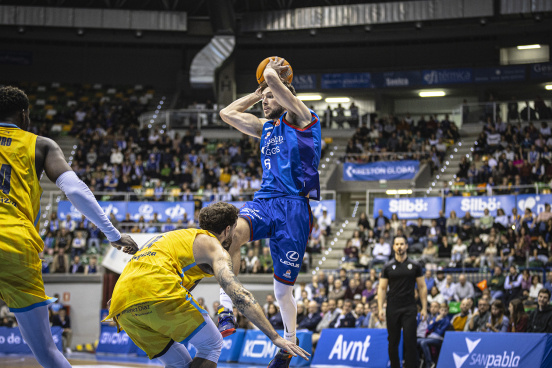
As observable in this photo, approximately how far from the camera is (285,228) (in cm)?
623

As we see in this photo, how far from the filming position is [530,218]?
705 inches

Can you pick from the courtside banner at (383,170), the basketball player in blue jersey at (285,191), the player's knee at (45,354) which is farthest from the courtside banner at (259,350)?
the courtside banner at (383,170)

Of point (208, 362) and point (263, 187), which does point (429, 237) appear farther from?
point (208, 362)

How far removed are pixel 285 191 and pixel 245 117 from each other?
1.10 metres

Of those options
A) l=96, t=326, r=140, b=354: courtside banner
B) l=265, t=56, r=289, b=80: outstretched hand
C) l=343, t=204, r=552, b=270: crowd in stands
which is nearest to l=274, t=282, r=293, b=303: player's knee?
l=265, t=56, r=289, b=80: outstretched hand

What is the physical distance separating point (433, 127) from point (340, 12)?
270 inches

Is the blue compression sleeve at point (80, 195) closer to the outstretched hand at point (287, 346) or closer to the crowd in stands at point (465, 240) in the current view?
the outstretched hand at point (287, 346)

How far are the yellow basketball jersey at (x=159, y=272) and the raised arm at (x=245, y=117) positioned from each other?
2.13 meters

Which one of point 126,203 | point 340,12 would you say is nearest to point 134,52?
point 340,12

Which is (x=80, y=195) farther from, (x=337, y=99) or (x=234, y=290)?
(x=337, y=99)

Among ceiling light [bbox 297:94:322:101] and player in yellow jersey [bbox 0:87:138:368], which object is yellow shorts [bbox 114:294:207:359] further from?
ceiling light [bbox 297:94:322:101]

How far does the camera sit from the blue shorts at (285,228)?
20.4ft

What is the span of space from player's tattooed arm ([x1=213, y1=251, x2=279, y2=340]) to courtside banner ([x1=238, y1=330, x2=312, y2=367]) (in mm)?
9002

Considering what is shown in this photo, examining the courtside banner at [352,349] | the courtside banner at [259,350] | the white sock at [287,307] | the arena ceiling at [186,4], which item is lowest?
the courtside banner at [259,350]
